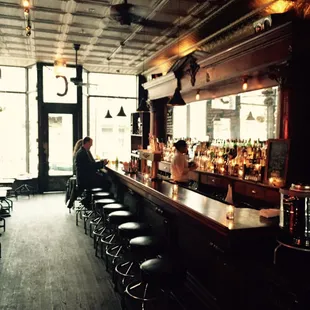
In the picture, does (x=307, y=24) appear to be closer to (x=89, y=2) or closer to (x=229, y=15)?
(x=229, y=15)

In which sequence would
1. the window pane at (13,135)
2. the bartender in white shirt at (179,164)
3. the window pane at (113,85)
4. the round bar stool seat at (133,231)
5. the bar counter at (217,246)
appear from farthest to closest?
the window pane at (113,85) → the window pane at (13,135) → the bartender in white shirt at (179,164) → the round bar stool seat at (133,231) → the bar counter at (217,246)

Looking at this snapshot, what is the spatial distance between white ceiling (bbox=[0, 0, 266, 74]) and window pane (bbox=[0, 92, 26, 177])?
117cm

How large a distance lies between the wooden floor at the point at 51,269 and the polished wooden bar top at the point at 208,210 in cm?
122

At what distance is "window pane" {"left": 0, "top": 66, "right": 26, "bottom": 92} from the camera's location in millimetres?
10141

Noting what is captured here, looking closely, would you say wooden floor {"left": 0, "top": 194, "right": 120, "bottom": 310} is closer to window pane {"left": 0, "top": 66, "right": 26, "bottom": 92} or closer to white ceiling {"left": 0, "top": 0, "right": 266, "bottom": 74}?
white ceiling {"left": 0, "top": 0, "right": 266, "bottom": 74}

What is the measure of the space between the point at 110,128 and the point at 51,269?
23.6ft

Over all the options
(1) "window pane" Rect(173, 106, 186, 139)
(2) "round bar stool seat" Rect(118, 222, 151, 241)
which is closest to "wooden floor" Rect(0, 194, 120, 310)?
(2) "round bar stool seat" Rect(118, 222, 151, 241)

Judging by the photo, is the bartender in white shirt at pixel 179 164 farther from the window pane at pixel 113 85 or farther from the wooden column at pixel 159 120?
the window pane at pixel 113 85

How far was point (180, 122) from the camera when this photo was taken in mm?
8273

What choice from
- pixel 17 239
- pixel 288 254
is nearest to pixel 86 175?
pixel 17 239

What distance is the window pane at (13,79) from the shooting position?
10141 mm

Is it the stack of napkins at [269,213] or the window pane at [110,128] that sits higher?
the window pane at [110,128]

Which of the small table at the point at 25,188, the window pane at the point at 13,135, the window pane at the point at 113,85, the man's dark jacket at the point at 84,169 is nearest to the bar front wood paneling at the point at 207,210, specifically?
the man's dark jacket at the point at 84,169

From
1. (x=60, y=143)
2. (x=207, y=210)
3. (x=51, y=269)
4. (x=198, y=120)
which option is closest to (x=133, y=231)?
(x=207, y=210)
